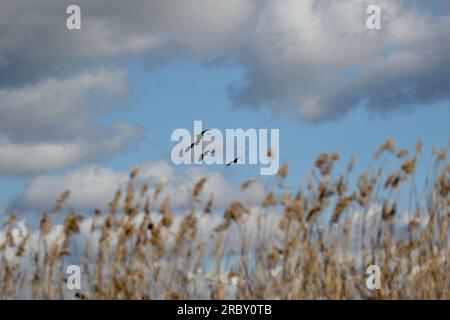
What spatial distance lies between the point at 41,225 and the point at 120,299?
83 cm

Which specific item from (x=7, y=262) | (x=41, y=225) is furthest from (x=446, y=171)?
(x=7, y=262)

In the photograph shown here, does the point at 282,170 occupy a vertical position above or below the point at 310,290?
above

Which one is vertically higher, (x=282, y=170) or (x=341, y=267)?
(x=282, y=170)

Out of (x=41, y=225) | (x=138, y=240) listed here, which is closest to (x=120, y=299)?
(x=138, y=240)

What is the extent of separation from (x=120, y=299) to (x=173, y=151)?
117 cm
